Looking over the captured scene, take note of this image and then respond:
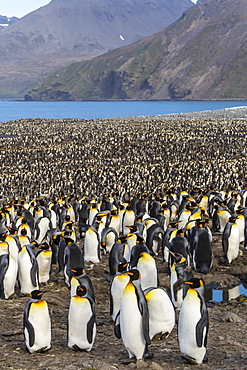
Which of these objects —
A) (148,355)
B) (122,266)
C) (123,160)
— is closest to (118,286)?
(122,266)

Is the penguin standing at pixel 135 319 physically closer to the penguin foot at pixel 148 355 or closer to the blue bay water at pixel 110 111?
the penguin foot at pixel 148 355

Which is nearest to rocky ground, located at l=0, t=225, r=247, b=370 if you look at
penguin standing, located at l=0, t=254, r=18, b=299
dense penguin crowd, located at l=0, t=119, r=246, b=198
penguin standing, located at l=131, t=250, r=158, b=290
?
penguin standing, located at l=0, t=254, r=18, b=299

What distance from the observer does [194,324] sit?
18.6 ft

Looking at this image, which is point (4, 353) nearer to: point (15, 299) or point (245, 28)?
point (15, 299)

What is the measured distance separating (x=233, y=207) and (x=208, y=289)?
4714mm

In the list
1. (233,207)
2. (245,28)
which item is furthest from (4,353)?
(245,28)

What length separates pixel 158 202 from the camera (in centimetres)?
1475

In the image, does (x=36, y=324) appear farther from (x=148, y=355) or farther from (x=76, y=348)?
(x=148, y=355)

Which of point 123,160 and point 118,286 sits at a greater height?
point 123,160

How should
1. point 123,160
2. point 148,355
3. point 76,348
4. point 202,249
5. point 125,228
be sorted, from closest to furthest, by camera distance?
point 148,355 < point 76,348 < point 202,249 < point 125,228 < point 123,160

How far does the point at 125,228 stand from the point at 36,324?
7018 mm

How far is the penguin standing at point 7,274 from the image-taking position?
8.12 m

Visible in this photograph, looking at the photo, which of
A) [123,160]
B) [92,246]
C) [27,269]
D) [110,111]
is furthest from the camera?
[110,111]

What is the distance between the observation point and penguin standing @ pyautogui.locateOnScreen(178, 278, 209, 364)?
5668 mm
